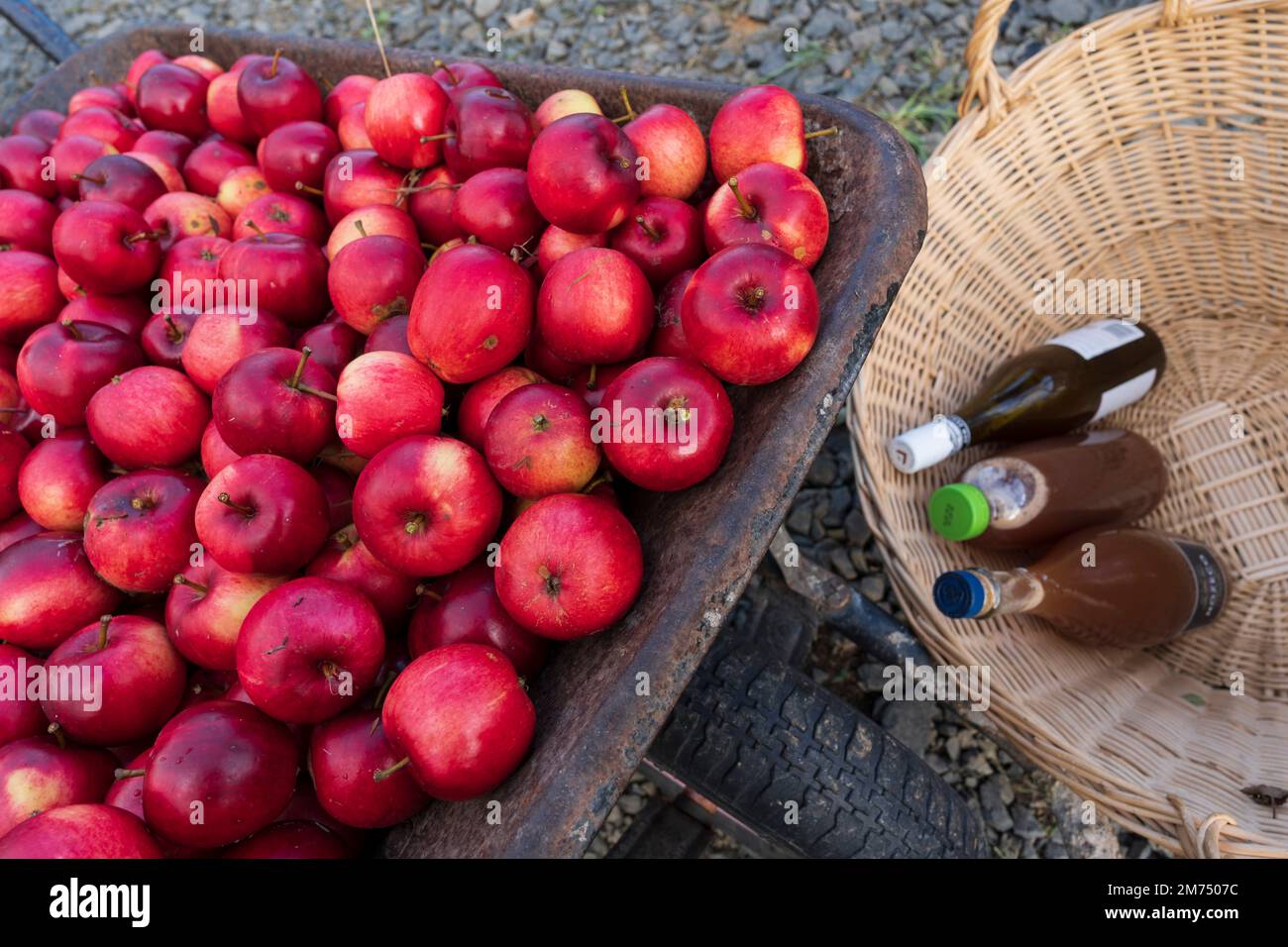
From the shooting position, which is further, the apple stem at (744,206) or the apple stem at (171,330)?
the apple stem at (171,330)

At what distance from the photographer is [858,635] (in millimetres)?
1845

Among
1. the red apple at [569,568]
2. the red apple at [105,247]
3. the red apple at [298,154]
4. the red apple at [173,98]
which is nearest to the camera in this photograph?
the red apple at [569,568]

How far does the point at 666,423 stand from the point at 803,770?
0.85m

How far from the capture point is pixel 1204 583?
80.8 inches

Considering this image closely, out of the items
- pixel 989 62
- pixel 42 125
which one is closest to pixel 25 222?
pixel 42 125

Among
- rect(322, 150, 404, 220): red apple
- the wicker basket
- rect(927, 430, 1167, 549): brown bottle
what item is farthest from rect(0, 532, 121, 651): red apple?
rect(927, 430, 1167, 549): brown bottle

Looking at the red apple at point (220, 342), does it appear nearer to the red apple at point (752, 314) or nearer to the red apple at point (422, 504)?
the red apple at point (422, 504)

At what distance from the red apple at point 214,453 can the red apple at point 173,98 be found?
1277 millimetres

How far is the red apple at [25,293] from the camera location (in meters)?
1.79

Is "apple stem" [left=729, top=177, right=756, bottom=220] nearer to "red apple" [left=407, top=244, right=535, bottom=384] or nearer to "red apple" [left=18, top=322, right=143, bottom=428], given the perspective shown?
"red apple" [left=407, top=244, right=535, bottom=384]

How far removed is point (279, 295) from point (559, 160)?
66 cm

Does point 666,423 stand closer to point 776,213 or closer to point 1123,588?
point 776,213

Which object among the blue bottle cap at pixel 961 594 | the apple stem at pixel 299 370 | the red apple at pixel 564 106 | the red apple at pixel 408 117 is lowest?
the blue bottle cap at pixel 961 594

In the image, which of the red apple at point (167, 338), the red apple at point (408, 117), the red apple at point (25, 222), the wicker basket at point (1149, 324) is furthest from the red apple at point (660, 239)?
the red apple at point (25, 222)
